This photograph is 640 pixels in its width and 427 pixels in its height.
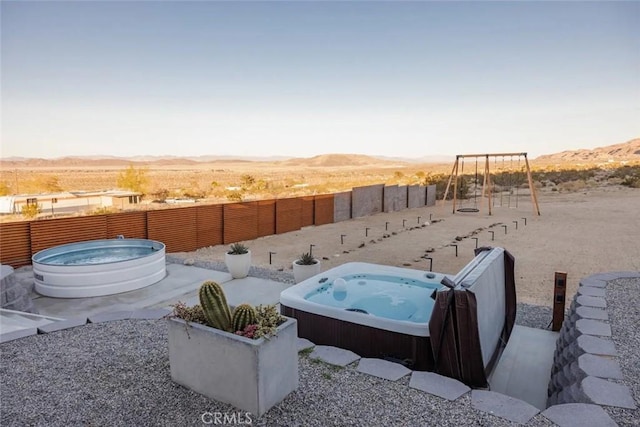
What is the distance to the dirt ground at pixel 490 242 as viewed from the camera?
33.4ft

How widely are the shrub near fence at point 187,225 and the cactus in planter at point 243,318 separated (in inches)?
334

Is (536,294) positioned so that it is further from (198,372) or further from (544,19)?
(544,19)

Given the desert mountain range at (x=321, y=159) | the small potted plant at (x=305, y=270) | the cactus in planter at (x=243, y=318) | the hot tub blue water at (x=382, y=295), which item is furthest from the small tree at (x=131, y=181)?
the desert mountain range at (x=321, y=159)

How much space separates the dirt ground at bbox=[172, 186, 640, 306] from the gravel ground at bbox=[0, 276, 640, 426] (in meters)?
5.34

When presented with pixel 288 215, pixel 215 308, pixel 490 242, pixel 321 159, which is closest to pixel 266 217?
pixel 288 215

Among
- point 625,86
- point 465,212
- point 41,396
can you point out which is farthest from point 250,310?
point 625,86

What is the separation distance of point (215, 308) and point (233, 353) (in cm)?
43

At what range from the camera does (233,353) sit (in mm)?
2992

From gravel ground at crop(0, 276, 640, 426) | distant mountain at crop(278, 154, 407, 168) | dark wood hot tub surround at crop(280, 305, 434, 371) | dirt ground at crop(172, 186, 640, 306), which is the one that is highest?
distant mountain at crop(278, 154, 407, 168)

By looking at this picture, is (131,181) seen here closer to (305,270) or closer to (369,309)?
(305,270)

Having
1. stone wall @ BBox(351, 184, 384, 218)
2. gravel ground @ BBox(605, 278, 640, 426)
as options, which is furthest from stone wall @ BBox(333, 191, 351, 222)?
gravel ground @ BBox(605, 278, 640, 426)

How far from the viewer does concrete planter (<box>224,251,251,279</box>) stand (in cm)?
839

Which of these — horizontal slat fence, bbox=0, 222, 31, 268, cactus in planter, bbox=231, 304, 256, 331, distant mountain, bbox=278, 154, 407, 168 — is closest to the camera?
cactus in planter, bbox=231, 304, 256, 331

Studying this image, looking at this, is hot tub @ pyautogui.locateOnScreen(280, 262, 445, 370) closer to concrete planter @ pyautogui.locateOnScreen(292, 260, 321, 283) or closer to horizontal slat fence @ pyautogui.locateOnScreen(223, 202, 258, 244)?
concrete planter @ pyautogui.locateOnScreen(292, 260, 321, 283)
